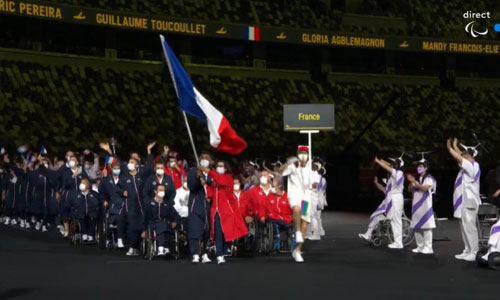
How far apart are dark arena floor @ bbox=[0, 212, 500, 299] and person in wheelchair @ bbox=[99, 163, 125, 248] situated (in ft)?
1.87

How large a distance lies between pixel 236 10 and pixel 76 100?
38.3 feet

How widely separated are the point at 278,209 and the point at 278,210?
0.03m

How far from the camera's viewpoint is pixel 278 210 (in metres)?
18.9

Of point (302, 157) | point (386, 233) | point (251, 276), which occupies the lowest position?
point (251, 276)

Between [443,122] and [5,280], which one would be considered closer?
[5,280]

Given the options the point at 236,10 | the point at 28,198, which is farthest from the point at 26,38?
the point at 28,198

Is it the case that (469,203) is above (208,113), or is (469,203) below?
below

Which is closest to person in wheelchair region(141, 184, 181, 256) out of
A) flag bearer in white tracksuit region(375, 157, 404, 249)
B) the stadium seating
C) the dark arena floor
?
the dark arena floor

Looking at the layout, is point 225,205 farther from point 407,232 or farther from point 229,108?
point 229,108

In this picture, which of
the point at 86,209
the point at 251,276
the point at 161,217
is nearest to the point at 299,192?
the point at 161,217

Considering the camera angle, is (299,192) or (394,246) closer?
(299,192)

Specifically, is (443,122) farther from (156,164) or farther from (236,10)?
(156,164)

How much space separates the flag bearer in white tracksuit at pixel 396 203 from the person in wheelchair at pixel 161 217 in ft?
14.7

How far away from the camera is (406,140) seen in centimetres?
4591
